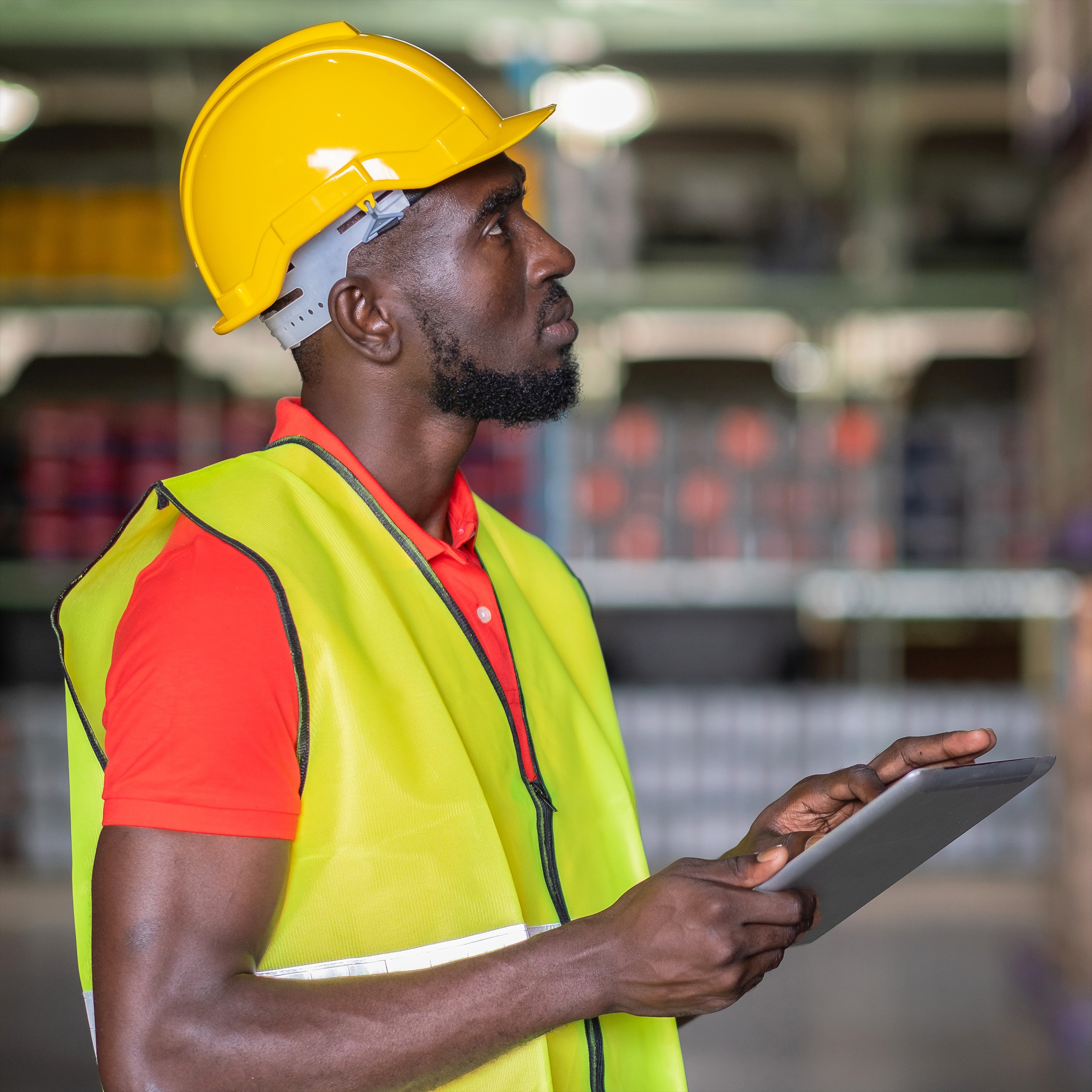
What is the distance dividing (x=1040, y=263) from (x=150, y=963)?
3.21 metres

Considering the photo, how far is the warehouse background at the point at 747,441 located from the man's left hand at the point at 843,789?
1802 millimetres

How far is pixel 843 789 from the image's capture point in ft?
3.31

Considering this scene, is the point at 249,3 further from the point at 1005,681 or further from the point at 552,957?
the point at 1005,681

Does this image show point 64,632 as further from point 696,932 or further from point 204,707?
point 696,932

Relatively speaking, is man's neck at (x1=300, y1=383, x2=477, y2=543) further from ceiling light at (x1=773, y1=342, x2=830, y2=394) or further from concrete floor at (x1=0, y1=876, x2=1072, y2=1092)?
ceiling light at (x1=773, y1=342, x2=830, y2=394)

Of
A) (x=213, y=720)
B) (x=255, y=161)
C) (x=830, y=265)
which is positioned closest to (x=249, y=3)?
(x=830, y=265)

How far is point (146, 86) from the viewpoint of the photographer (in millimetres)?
4172

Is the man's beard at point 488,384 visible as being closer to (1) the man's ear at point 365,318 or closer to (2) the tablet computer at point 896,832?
(1) the man's ear at point 365,318

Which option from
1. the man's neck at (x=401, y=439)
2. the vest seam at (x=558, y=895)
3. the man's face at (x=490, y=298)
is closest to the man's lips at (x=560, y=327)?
the man's face at (x=490, y=298)

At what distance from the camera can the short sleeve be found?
0.77 meters

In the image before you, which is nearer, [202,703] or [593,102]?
[202,703]

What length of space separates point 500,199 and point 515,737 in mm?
473

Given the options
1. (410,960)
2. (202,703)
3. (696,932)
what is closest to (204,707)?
(202,703)

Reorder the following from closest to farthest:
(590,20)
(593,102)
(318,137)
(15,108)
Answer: (318,137) → (590,20) → (593,102) → (15,108)
